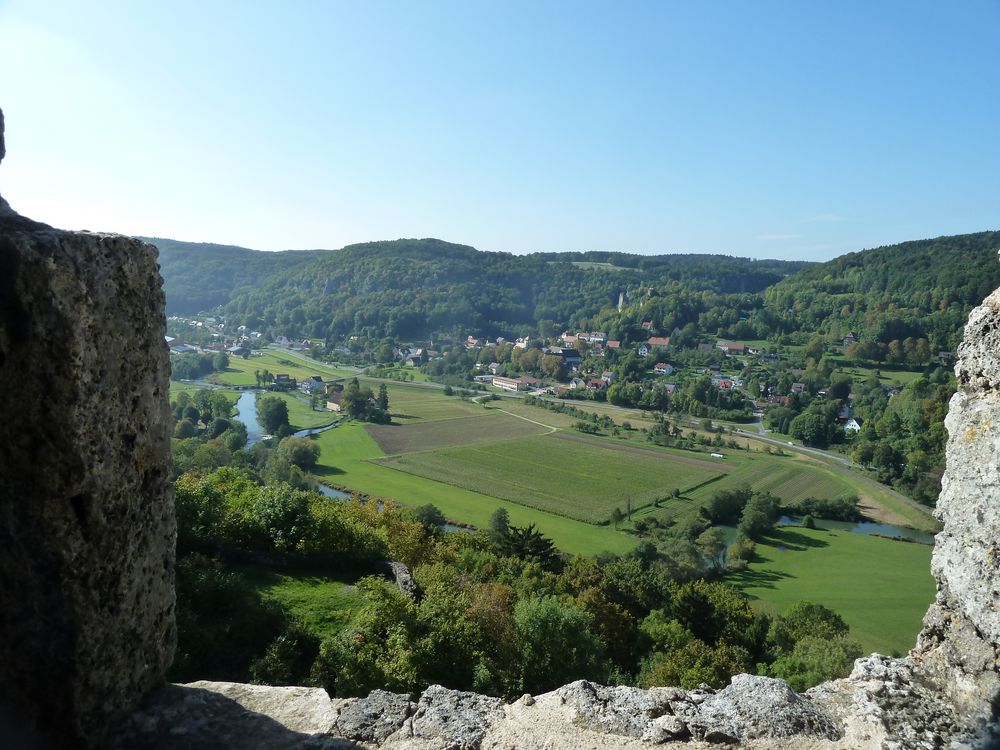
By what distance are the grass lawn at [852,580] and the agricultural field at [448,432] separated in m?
32.1

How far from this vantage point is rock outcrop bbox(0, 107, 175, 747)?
3.29 meters

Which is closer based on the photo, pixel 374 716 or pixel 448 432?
pixel 374 716

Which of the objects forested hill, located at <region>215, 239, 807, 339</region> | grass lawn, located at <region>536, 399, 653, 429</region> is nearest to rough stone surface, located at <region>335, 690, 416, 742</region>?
grass lawn, located at <region>536, 399, 653, 429</region>

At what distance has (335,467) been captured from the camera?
5247 cm

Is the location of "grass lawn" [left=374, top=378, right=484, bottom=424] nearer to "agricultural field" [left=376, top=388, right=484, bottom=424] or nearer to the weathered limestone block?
"agricultural field" [left=376, top=388, right=484, bottom=424]

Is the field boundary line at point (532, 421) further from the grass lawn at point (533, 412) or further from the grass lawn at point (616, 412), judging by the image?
the grass lawn at point (616, 412)

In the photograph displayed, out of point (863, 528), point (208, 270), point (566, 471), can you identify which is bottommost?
point (566, 471)

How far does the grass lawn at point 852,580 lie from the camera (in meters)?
28.4

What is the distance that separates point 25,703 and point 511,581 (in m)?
18.8


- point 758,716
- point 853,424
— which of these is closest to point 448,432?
point 853,424

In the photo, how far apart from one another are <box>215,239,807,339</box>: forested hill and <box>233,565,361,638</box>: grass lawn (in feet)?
428

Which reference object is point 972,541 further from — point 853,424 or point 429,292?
point 429,292

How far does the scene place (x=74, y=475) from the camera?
11.3 feet

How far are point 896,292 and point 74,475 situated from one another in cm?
13803
